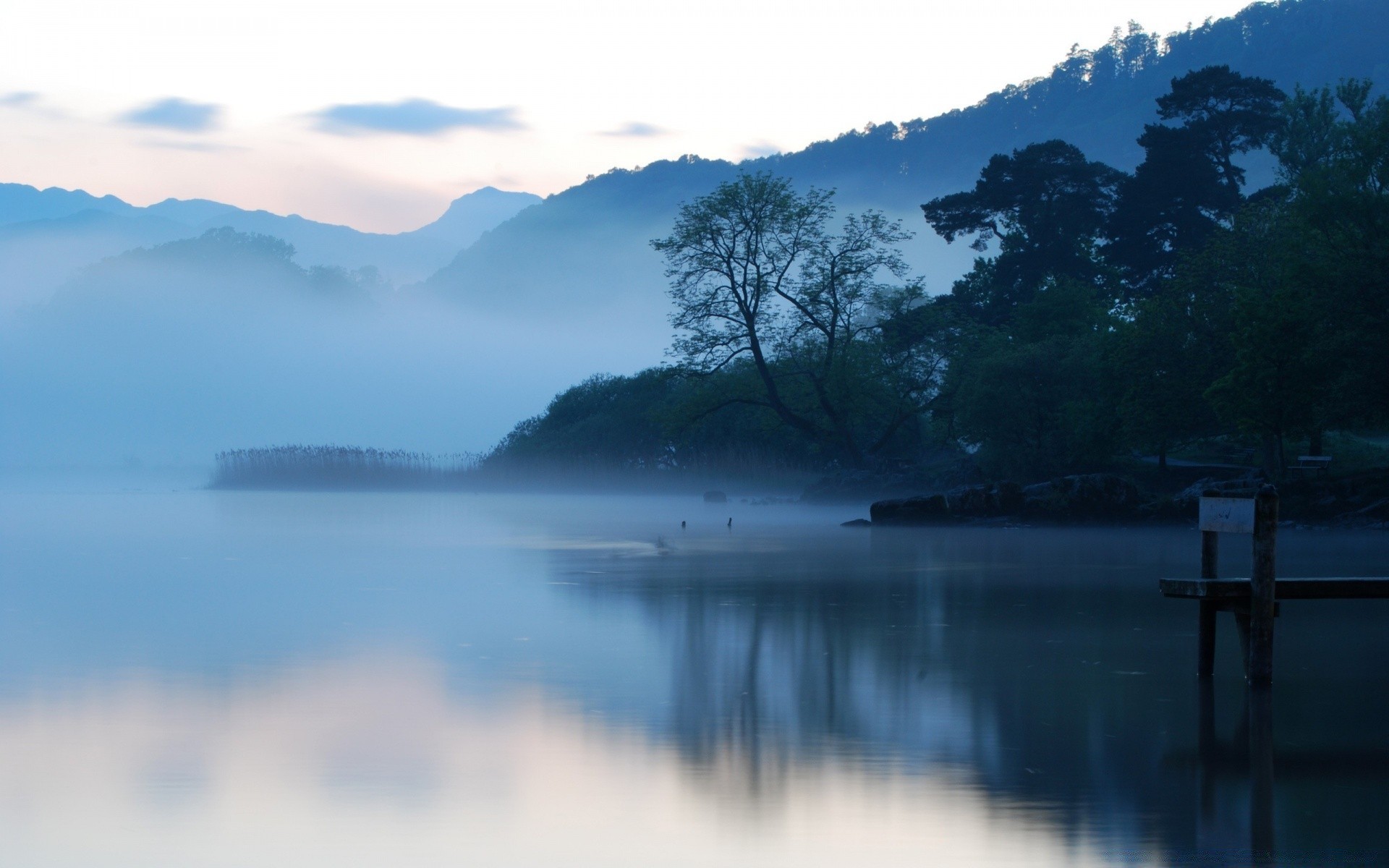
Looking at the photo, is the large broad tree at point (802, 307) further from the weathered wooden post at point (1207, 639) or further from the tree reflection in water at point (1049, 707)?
the weathered wooden post at point (1207, 639)

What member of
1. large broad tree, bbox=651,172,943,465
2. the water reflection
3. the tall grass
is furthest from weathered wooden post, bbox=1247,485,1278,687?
the tall grass

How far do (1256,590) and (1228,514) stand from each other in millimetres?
795

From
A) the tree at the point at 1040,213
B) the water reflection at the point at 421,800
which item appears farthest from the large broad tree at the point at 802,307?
the water reflection at the point at 421,800

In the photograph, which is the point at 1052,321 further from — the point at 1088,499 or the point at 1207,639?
the point at 1207,639

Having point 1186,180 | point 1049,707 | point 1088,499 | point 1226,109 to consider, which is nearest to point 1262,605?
point 1049,707

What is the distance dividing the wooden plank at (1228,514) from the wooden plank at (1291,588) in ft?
1.42

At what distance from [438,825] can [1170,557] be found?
1873 centimetres

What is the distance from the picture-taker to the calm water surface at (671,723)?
23.1 ft

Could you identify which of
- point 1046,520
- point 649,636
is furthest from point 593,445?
point 649,636

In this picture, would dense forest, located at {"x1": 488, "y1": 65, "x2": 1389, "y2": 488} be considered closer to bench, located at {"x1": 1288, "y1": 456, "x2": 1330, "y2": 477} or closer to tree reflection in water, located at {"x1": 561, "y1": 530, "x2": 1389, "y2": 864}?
bench, located at {"x1": 1288, "y1": 456, "x2": 1330, "y2": 477}

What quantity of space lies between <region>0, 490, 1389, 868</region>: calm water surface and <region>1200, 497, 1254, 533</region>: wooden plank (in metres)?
1.20

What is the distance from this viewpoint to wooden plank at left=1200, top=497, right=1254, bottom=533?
1114 centimetres

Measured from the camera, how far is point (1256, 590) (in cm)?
1091

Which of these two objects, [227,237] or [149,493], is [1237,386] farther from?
[227,237]
